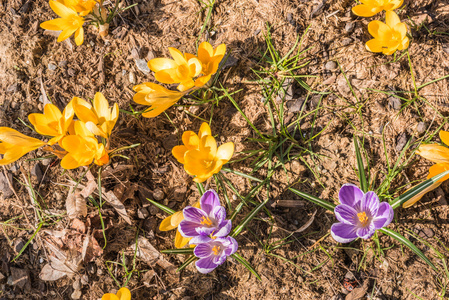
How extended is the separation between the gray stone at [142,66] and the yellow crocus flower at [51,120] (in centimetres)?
54

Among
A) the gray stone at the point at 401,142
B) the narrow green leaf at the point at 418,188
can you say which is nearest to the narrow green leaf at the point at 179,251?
the narrow green leaf at the point at 418,188

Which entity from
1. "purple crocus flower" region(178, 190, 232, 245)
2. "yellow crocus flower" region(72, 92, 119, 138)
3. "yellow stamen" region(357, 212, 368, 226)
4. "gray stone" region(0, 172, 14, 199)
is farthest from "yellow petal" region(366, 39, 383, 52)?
"gray stone" region(0, 172, 14, 199)

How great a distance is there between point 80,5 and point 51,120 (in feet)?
2.33

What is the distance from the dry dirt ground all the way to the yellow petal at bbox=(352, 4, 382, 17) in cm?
15

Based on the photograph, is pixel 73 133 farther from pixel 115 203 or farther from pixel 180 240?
pixel 180 240

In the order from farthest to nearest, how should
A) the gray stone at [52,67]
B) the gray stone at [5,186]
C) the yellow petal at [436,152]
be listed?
the gray stone at [52,67]
the gray stone at [5,186]
the yellow petal at [436,152]

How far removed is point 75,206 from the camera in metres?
2.18

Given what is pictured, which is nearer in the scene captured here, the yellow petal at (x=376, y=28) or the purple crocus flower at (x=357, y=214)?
the purple crocus flower at (x=357, y=214)

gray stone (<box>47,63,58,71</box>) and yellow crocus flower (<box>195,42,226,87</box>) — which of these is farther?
gray stone (<box>47,63,58,71</box>)

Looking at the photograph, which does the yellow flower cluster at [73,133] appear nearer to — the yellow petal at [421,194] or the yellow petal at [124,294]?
the yellow petal at [124,294]

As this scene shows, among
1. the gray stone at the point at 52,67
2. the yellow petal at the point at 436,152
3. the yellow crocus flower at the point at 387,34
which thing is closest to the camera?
the yellow petal at the point at 436,152

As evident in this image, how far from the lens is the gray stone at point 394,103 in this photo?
2.13 m

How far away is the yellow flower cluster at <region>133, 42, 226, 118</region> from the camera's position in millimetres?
1952

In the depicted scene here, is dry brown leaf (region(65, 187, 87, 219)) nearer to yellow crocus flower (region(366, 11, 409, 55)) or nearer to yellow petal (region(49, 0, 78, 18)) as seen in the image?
yellow petal (region(49, 0, 78, 18))
